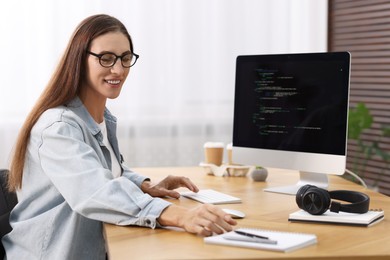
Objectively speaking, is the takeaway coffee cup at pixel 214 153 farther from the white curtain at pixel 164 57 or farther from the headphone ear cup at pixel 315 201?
the white curtain at pixel 164 57

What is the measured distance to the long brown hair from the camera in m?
2.17

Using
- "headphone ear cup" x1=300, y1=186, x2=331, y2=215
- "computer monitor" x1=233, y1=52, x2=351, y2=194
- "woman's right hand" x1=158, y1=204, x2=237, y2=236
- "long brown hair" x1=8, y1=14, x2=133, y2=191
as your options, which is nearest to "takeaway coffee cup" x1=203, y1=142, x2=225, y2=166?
"computer monitor" x1=233, y1=52, x2=351, y2=194

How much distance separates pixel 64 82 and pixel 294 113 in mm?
909

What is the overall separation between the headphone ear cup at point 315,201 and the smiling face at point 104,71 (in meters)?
0.73

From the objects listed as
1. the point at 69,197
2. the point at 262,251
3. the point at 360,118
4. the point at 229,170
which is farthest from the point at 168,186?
the point at 360,118

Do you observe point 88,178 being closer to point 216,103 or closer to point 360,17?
point 216,103

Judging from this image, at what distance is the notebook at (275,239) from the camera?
1669 mm

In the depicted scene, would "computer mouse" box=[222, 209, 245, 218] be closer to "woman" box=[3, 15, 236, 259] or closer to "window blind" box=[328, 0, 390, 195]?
"woman" box=[3, 15, 236, 259]

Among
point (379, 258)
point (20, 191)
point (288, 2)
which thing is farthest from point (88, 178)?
point (288, 2)

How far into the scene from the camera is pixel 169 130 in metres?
4.32

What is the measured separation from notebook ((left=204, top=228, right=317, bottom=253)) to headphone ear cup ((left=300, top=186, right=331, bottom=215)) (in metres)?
0.19

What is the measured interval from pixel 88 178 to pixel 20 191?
0.46 metres

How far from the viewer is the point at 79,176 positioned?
1.91 meters

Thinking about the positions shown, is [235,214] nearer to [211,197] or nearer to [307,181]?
[211,197]
